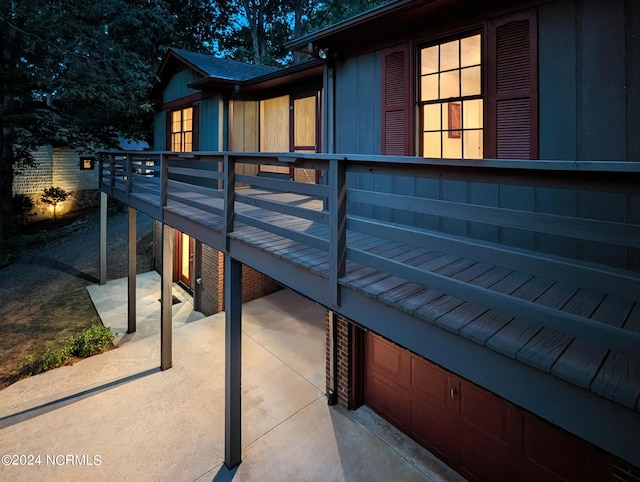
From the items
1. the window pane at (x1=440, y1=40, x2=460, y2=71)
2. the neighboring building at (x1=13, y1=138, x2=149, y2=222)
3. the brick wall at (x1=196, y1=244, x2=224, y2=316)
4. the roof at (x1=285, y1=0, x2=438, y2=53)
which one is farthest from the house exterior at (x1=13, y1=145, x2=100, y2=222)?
the window pane at (x1=440, y1=40, x2=460, y2=71)

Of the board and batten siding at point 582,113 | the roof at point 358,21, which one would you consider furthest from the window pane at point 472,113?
the roof at point 358,21

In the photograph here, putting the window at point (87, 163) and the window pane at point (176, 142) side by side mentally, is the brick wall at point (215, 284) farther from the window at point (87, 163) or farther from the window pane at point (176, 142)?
the window at point (87, 163)

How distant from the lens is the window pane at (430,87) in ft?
15.3

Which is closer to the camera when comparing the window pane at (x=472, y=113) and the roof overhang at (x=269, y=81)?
the window pane at (x=472, y=113)

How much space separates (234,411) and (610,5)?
5926 millimetres

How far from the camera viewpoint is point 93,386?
6852 mm

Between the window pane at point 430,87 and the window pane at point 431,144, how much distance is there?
44 cm

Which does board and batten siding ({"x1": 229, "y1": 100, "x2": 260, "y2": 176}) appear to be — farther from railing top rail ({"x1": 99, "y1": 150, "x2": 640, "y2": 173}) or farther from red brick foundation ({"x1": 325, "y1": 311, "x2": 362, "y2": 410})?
railing top rail ({"x1": 99, "y1": 150, "x2": 640, "y2": 173})

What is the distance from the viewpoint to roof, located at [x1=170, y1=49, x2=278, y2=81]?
31.0 feet

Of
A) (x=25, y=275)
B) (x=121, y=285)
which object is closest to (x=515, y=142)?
(x=121, y=285)

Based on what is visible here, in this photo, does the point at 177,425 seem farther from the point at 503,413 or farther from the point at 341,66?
the point at 341,66

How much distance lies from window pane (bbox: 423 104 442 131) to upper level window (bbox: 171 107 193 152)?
777 cm

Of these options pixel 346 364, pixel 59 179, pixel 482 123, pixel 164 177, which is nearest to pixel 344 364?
pixel 346 364

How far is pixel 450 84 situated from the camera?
449 cm
